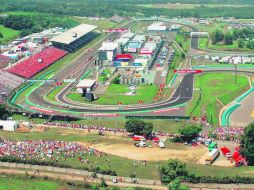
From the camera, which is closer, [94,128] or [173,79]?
[94,128]

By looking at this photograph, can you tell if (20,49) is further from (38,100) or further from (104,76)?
(38,100)

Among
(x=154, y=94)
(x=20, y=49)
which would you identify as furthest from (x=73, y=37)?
(x=154, y=94)

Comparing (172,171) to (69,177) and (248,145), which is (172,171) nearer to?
(69,177)

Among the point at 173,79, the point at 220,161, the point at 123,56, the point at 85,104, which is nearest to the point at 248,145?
the point at 220,161

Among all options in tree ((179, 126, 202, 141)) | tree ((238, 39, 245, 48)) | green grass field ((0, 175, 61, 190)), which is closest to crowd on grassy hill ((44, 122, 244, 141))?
tree ((179, 126, 202, 141))

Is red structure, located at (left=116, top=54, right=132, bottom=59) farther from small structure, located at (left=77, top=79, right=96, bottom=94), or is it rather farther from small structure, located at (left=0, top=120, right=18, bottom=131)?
small structure, located at (left=0, top=120, right=18, bottom=131)
